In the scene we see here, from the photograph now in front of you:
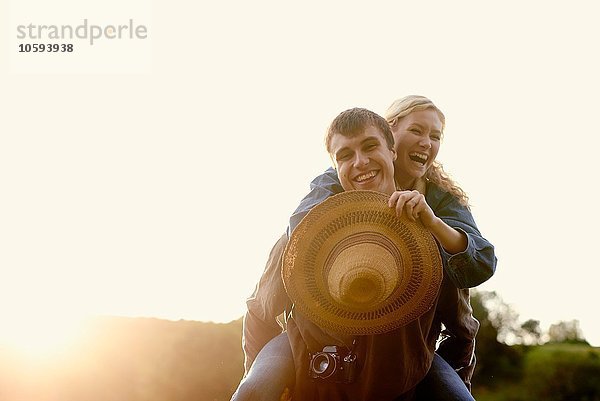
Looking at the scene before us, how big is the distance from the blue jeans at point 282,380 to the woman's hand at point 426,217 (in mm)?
891

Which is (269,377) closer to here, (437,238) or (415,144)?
(437,238)

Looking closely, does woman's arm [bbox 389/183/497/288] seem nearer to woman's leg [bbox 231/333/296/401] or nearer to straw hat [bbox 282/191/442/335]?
straw hat [bbox 282/191/442/335]

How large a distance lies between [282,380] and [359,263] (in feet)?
3.40

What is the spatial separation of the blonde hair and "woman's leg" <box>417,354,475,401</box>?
0.99m

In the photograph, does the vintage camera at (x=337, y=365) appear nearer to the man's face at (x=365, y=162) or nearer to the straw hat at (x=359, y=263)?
the straw hat at (x=359, y=263)

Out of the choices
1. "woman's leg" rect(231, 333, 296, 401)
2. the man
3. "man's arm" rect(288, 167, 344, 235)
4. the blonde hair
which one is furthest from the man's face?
"woman's leg" rect(231, 333, 296, 401)

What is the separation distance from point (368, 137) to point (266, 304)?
1180 millimetres

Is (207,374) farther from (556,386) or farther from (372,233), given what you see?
(372,233)

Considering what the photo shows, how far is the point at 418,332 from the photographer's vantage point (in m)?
3.87

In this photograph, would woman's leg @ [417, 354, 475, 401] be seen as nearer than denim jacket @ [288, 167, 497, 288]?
No

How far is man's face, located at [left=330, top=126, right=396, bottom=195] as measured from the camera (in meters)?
3.90

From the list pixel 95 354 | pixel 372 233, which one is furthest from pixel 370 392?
pixel 95 354

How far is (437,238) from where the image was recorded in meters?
3.66

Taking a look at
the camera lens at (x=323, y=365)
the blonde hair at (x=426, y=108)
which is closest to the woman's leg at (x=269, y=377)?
the camera lens at (x=323, y=365)
